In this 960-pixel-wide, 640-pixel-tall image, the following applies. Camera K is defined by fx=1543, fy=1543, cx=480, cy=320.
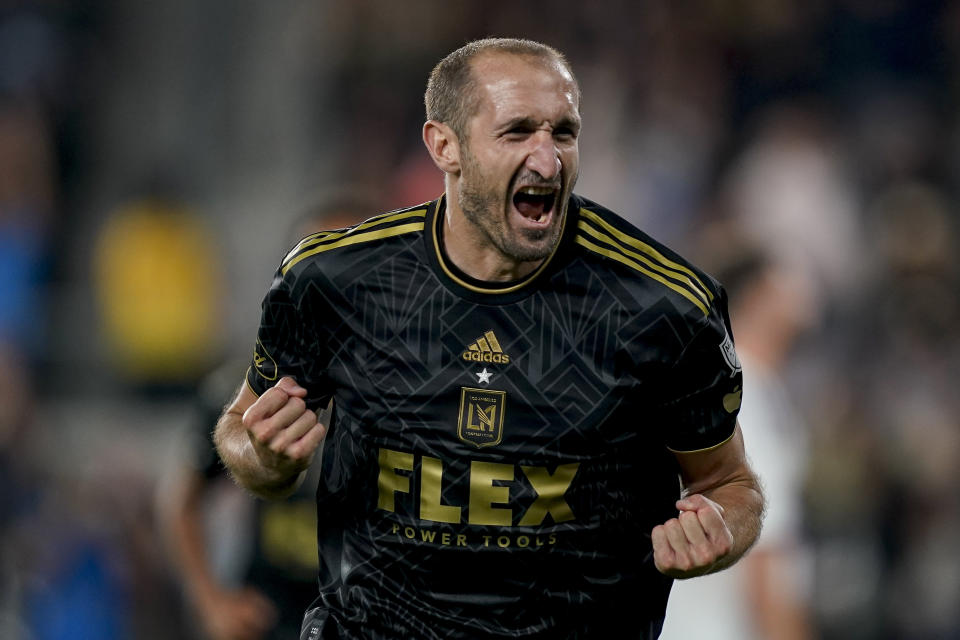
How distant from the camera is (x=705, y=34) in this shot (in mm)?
11430

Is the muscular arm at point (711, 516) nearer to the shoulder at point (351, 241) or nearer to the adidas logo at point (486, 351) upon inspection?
the adidas logo at point (486, 351)

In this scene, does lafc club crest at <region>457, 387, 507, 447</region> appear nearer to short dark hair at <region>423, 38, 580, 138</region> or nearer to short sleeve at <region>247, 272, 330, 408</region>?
short sleeve at <region>247, 272, 330, 408</region>

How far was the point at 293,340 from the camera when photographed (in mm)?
4039

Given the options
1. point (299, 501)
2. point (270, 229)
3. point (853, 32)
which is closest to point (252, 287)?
point (270, 229)

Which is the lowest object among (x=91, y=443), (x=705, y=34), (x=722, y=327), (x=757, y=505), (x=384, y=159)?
(x=91, y=443)

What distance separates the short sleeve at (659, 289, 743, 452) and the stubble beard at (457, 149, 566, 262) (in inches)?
17.0

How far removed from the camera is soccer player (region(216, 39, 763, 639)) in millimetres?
3773

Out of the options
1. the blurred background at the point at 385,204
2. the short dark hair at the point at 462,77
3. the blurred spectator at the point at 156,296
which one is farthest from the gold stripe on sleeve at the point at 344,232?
the blurred spectator at the point at 156,296

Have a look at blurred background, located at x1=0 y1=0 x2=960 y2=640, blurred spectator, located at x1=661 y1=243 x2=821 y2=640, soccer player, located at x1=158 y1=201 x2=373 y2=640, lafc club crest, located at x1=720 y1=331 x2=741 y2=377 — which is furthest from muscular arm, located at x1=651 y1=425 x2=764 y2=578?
blurred background, located at x1=0 y1=0 x2=960 y2=640

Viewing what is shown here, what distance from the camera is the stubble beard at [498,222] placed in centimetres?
380

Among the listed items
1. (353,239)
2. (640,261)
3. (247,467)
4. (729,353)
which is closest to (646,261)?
(640,261)

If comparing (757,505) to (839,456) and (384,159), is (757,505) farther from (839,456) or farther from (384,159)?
(384,159)

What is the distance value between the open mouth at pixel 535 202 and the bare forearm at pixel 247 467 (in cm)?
89

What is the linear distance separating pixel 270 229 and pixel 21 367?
2.66 metres
